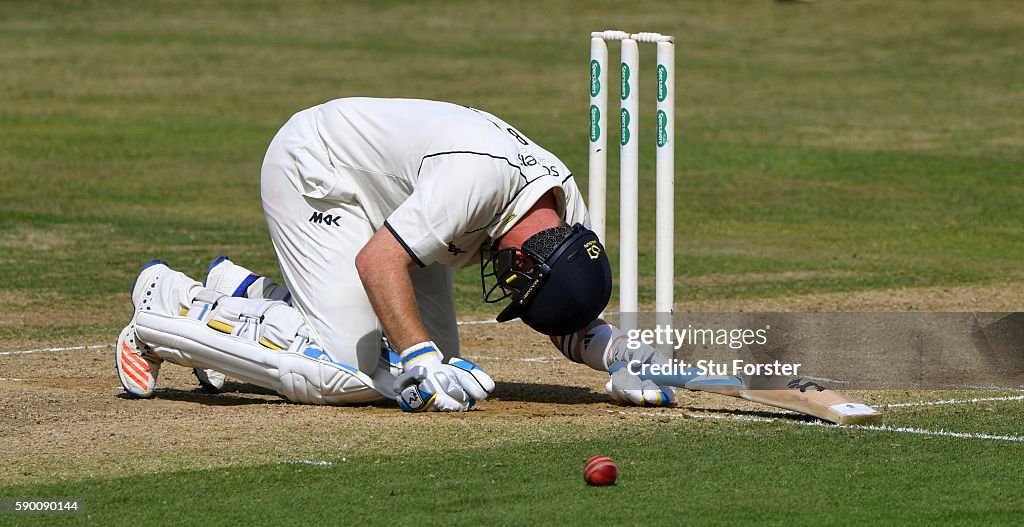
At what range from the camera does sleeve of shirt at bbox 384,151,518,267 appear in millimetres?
6844

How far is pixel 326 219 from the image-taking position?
7.55 meters

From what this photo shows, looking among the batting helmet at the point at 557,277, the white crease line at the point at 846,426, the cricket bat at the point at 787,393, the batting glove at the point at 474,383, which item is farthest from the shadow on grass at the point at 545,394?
the batting helmet at the point at 557,277

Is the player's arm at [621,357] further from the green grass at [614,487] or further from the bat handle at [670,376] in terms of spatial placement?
the green grass at [614,487]

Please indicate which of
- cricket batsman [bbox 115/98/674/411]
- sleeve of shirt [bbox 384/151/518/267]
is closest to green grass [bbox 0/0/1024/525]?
cricket batsman [bbox 115/98/674/411]

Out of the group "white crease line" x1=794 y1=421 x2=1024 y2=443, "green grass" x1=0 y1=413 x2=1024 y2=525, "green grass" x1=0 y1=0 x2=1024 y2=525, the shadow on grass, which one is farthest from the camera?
the shadow on grass

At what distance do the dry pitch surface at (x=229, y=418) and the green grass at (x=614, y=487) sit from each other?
0.66ft

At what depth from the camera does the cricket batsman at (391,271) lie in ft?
22.7

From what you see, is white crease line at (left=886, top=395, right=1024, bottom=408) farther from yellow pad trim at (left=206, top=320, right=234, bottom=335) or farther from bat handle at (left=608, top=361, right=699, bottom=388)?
yellow pad trim at (left=206, top=320, right=234, bottom=335)

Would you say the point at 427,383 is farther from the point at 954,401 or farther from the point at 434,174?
the point at 954,401

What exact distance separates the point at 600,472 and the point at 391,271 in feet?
4.99

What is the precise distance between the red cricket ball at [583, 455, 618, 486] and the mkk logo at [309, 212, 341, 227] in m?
2.15

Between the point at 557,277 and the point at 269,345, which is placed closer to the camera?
the point at 557,277

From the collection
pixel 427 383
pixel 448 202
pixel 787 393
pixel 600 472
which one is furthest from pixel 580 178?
pixel 600 472

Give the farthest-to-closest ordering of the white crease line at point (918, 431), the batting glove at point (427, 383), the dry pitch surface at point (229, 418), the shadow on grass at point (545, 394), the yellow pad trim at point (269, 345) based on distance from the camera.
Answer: the shadow on grass at point (545, 394)
the yellow pad trim at point (269, 345)
the batting glove at point (427, 383)
the white crease line at point (918, 431)
the dry pitch surface at point (229, 418)
